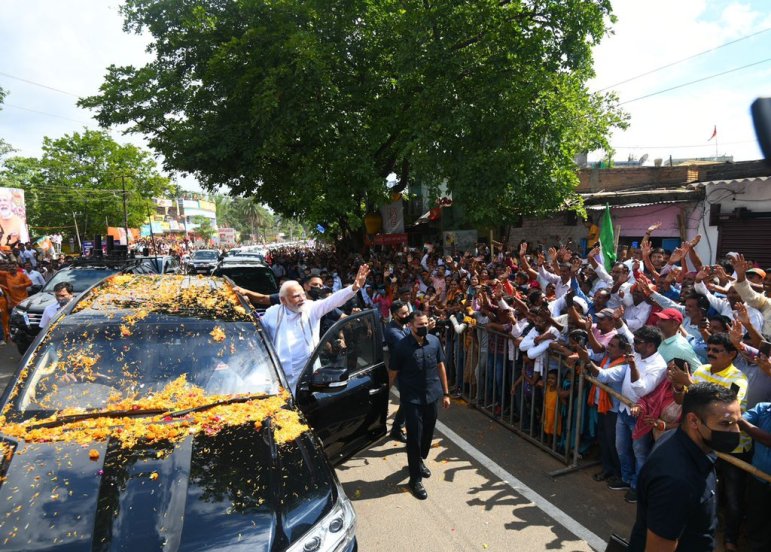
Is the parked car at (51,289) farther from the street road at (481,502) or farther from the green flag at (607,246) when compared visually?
the green flag at (607,246)

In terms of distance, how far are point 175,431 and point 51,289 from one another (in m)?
8.56

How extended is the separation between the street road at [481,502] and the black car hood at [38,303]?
6.94m

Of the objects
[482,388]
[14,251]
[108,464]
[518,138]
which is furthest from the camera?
[14,251]

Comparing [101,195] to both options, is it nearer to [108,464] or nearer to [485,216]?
[485,216]

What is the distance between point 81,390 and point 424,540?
2.76 m

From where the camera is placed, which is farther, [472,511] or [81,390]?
[472,511]

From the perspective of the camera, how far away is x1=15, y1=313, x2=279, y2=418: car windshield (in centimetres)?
322

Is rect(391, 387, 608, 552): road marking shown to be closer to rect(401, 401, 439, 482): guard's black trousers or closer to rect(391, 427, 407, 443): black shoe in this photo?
rect(391, 427, 407, 443): black shoe

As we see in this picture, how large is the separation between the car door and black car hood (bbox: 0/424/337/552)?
0.82 m

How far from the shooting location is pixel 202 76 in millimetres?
16000

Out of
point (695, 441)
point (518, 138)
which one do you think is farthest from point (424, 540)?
point (518, 138)

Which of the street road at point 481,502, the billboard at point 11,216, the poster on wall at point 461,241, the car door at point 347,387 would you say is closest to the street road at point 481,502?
the street road at point 481,502

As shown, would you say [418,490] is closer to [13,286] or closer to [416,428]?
[416,428]

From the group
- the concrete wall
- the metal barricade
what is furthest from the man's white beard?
the concrete wall
